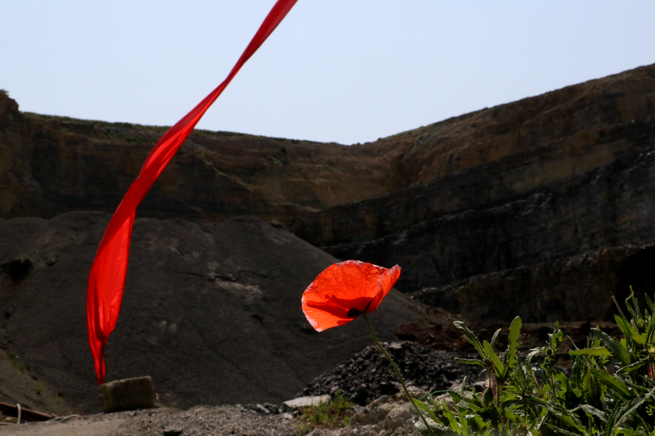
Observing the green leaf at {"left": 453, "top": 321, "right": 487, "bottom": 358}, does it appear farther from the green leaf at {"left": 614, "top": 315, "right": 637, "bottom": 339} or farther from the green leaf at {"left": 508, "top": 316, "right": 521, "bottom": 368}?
the green leaf at {"left": 614, "top": 315, "right": 637, "bottom": 339}

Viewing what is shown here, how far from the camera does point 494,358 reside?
0.98 metres

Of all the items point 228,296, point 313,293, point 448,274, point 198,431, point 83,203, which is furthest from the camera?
point 83,203

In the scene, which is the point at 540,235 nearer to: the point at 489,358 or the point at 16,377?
the point at 16,377

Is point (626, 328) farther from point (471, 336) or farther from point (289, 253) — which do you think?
point (289, 253)

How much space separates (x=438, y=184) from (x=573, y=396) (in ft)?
90.5

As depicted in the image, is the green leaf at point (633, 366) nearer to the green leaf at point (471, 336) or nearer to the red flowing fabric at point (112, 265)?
the green leaf at point (471, 336)

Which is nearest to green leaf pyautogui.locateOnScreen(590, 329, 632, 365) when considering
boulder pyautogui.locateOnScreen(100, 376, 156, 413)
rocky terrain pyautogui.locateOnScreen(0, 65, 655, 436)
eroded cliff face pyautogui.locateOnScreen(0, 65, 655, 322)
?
rocky terrain pyautogui.locateOnScreen(0, 65, 655, 436)

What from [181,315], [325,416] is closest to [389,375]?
[325,416]

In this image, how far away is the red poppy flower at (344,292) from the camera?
116 centimetres

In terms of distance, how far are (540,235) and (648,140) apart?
5701 millimetres

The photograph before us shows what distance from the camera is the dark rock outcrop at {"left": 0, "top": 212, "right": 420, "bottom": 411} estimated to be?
1075cm

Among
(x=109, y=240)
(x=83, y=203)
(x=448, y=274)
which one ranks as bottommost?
(x=448, y=274)

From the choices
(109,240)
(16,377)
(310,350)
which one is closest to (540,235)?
A: (310,350)

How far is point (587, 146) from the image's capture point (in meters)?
23.9
